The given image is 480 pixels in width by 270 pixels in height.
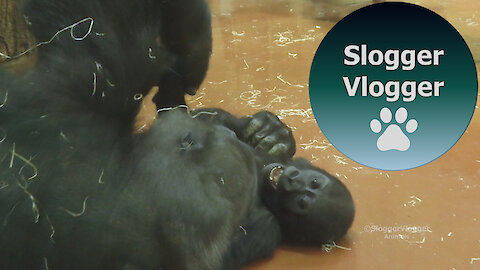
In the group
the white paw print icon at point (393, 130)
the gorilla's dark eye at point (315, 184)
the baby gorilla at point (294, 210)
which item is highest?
the white paw print icon at point (393, 130)

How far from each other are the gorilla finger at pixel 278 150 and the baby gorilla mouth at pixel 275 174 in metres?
0.08

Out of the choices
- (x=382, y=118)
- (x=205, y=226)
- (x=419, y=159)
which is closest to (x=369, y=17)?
(x=382, y=118)

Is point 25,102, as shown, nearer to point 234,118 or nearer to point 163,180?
point 163,180

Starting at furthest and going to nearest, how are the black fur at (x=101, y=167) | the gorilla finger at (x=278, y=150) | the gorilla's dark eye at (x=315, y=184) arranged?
the gorilla finger at (x=278, y=150)
the gorilla's dark eye at (x=315, y=184)
the black fur at (x=101, y=167)

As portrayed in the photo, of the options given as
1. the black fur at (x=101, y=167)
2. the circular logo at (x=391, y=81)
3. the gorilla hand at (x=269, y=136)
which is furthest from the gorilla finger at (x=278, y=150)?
the black fur at (x=101, y=167)

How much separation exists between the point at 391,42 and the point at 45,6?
583 mm

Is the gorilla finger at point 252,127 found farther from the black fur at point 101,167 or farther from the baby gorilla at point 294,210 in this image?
the black fur at point 101,167

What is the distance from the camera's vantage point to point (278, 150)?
1.27 meters

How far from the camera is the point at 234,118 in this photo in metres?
1.26

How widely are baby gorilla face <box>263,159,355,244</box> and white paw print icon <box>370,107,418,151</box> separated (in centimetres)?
13

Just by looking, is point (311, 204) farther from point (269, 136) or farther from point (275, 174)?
point (269, 136)

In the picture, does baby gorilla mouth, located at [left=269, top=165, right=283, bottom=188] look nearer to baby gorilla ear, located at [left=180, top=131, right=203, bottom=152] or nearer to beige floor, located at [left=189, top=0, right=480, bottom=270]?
beige floor, located at [left=189, top=0, right=480, bottom=270]

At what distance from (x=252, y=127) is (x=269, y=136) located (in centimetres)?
4

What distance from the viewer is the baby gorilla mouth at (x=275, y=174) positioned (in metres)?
1.15
